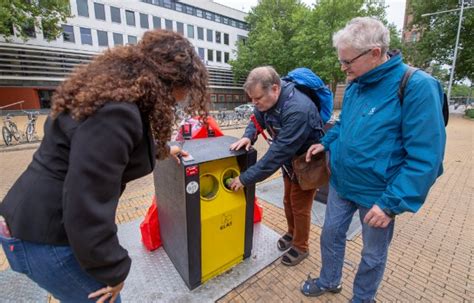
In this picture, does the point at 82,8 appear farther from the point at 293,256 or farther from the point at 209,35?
the point at 293,256

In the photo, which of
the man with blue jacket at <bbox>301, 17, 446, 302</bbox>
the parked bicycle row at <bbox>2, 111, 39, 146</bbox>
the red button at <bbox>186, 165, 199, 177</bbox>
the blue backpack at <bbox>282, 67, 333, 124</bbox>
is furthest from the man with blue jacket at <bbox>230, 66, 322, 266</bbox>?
the parked bicycle row at <bbox>2, 111, 39, 146</bbox>

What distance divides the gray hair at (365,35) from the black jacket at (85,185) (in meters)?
1.24

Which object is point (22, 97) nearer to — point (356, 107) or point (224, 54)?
point (224, 54)

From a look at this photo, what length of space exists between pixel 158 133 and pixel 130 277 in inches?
69.6

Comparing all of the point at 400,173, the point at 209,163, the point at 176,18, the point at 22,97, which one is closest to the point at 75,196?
the point at 209,163

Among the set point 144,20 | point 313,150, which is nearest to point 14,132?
point 313,150

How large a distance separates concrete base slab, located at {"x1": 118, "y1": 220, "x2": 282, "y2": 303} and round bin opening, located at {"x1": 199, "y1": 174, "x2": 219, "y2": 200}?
780mm

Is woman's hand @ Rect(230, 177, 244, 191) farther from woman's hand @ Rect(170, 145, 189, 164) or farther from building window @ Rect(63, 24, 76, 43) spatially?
building window @ Rect(63, 24, 76, 43)

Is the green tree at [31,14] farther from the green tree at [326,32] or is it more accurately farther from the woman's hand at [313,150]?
the green tree at [326,32]

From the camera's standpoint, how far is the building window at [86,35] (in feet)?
80.5

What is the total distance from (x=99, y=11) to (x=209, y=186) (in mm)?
30068

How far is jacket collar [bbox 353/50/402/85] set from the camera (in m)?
1.49

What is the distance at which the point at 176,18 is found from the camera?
99.8 feet

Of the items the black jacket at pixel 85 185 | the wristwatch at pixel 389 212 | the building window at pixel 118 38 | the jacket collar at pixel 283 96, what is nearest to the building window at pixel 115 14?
the building window at pixel 118 38
